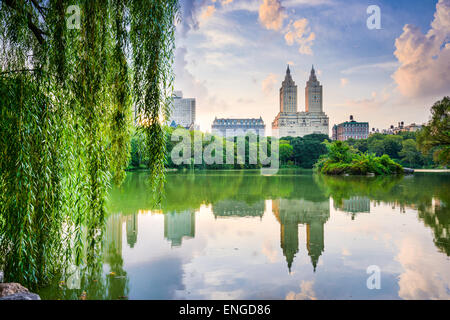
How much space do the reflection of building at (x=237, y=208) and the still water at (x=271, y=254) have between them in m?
0.07

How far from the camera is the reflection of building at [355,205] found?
1012 centimetres

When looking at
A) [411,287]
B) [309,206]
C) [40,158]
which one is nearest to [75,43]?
[40,158]

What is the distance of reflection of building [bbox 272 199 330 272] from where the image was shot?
5.71 m

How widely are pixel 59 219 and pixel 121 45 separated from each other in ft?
7.97

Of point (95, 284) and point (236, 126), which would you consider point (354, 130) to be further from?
point (95, 284)

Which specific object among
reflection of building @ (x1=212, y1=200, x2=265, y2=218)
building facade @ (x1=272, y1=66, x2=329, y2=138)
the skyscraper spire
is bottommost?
reflection of building @ (x1=212, y1=200, x2=265, y2=218)

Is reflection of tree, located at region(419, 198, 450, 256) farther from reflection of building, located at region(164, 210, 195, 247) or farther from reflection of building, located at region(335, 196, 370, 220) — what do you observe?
reflection of building, located at region(164, 210, 195, 247)

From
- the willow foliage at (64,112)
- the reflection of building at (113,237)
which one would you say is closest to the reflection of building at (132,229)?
the reflection of building at (113,237)

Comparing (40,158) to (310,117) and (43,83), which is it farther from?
(310,117)

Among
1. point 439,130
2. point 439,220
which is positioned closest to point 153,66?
point 439,220

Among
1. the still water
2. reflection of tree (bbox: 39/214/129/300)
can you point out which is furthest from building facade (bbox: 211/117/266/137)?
reflection of tree (bbox: 39/214/129/300)

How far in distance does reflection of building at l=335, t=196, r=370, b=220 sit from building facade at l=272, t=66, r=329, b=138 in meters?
107

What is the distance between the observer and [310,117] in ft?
397

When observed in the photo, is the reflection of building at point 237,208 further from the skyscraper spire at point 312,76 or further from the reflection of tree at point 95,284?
the skyscraper spire at point 312,76
